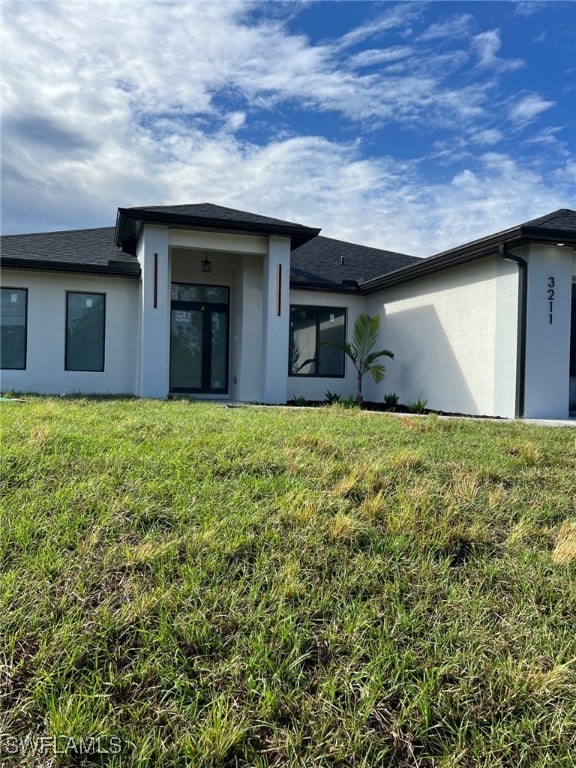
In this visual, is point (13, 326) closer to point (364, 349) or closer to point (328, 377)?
point (328, 377)

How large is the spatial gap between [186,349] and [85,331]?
258cm

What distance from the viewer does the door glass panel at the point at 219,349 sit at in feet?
45.9

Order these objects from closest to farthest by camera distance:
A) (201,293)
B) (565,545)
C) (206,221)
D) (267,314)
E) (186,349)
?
(565,545)
(206,221)
(267,314)
(186,349)
(201,293)

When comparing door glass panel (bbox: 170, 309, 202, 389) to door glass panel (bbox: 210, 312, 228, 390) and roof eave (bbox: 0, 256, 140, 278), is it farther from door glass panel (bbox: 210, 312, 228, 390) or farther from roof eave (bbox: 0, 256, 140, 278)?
roof eave (bbox: 0, 256, 140, 278)

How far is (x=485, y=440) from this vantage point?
584 cm

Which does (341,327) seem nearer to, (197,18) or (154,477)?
(197,18)

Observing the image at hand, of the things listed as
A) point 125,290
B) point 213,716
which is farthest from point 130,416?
point 125,290

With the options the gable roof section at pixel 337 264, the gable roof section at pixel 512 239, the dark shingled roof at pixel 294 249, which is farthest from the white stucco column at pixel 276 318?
the gable roof section at pixel 512 239

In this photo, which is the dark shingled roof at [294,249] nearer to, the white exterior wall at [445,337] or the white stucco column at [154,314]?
the white exterior wall at [445,337]

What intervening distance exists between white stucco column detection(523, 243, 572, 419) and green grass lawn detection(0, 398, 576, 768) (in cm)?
551

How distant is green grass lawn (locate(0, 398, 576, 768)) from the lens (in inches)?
76.1

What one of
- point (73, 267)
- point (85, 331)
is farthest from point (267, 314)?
point (73, 267)

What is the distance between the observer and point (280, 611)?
251 cm

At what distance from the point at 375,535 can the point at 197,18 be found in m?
7.90
